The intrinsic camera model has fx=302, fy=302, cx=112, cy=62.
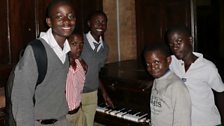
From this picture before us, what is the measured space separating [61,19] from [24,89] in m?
0.47

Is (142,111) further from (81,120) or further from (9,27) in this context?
(9,27)

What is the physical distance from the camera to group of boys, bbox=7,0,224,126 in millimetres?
1583

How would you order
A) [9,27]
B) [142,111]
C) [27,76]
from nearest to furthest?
[27,76]
[142,111]
[9,27]

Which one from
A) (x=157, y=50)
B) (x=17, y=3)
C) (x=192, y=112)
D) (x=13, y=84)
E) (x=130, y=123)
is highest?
(x=17, y=3)

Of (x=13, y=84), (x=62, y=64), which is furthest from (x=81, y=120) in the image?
(x=13, y=84)

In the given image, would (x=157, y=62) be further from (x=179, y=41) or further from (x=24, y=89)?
(x=24, y=89)

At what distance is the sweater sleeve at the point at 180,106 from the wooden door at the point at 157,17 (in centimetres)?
205

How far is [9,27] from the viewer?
10.3 feet

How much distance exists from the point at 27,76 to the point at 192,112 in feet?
3.66

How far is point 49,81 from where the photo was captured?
1684 millimetres

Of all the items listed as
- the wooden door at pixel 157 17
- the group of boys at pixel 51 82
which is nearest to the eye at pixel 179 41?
the group of boys at pixel 51 82

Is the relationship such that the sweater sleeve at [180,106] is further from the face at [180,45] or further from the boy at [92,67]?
the boy at [92,67]

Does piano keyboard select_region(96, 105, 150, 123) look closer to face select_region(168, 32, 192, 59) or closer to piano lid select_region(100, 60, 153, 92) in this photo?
piano lid select_region(100, 60, 153, 92)

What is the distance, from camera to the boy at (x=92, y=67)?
2.79 m
